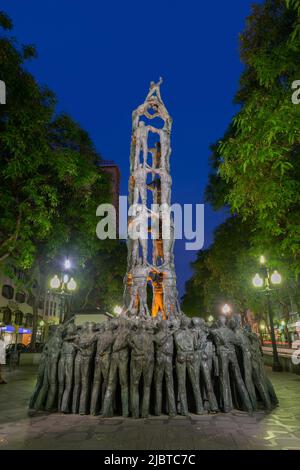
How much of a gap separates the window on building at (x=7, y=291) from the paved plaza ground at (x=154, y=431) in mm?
32575

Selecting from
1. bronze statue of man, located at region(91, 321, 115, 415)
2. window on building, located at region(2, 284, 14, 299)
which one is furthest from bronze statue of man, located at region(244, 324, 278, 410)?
window on building, located at region(2, 284, 14, 299)

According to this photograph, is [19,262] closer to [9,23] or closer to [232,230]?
[9,23]

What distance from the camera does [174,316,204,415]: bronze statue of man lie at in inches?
312

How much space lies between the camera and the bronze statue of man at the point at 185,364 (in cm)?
793

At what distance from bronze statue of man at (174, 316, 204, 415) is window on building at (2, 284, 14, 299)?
34.6 metres

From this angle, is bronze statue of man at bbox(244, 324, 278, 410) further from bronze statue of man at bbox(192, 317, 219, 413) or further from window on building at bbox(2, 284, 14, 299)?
window on building at bbox(2, 284, 14, 299)

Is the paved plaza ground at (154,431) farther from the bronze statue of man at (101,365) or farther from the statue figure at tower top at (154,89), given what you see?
the statue figure at tower top at (154,89)

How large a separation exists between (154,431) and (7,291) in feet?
120

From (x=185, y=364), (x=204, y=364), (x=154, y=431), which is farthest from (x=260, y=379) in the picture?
(x=154, y=431)

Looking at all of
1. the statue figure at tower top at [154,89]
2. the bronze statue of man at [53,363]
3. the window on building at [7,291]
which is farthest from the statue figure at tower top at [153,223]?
the window on building at [7,291]

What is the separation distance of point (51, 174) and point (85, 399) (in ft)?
27.7

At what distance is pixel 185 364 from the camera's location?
8078mm

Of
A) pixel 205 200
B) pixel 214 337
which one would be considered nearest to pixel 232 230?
pixel 205 200

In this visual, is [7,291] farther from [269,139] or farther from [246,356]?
[269,139]
